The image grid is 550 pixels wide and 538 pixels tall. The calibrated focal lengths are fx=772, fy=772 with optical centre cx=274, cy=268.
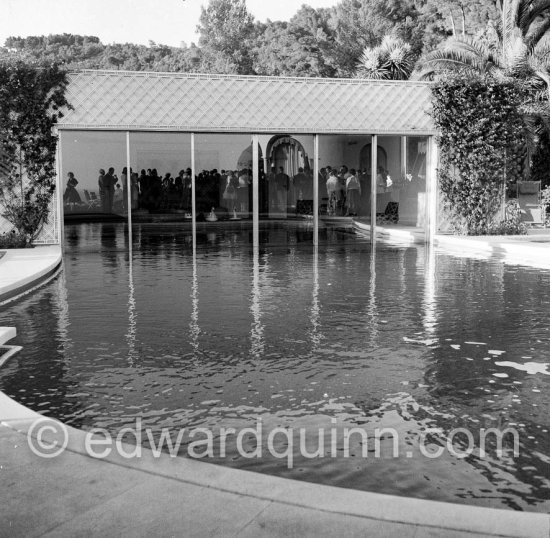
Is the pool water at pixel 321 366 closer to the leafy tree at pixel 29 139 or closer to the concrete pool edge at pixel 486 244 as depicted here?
the concrete pool edge at pixel 486 244

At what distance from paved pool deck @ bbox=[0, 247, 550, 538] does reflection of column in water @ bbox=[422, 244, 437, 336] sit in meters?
4.67

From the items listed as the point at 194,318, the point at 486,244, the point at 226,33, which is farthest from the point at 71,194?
the point at 226,33

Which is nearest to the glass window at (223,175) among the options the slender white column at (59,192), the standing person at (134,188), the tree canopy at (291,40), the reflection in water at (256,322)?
the standing person at (134,188)

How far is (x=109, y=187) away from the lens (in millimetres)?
19297

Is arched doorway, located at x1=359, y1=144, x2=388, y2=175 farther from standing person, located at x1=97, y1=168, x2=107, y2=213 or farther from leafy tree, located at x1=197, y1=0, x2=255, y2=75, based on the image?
leafy tree, located at x1=197, y1=0, x2=255, y2=75

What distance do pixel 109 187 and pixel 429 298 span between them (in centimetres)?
1113

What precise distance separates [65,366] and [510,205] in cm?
1799

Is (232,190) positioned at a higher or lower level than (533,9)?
lower

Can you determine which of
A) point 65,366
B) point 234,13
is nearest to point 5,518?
point 65,366

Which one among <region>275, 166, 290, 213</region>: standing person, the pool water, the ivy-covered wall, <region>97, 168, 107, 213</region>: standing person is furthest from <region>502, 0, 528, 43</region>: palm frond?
the pool water

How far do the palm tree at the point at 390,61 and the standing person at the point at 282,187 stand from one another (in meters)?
24.6

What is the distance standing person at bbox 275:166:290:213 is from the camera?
2072 cm

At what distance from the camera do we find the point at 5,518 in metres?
3.19

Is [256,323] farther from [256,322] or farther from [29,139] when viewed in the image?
[29,139]
